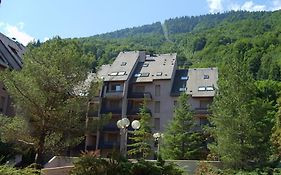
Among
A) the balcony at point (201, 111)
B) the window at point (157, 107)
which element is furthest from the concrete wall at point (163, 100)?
the balcony at point (201, 111)

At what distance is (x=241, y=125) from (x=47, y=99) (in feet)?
40.1

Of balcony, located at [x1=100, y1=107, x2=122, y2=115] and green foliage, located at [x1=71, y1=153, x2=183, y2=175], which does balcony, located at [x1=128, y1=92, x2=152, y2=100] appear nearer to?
balcony, located at [x1=100, y1=107, x2=122, y2=115]

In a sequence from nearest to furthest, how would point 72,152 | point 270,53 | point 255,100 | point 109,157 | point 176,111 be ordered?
point 109,157, point 255,100, point 176,111, point 72,152, point 270,53

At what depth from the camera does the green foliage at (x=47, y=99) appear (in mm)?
23625

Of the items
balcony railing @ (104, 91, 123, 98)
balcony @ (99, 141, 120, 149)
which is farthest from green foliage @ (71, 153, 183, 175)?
balcony railing @ (104, 91, 123, 98)

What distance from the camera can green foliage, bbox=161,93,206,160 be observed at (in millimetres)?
33750

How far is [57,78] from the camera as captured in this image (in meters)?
23.7

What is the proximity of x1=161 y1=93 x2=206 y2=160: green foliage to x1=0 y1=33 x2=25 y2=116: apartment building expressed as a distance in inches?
583

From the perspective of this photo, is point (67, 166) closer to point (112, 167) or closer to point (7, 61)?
point (112, 167)

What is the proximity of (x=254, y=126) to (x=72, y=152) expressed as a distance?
1028 inches

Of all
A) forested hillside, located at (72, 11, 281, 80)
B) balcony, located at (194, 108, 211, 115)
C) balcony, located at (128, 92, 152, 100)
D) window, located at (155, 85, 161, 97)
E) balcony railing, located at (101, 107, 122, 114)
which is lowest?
balcony, located at (194, 108, 211, 115)

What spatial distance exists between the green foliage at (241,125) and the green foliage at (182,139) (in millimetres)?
5488

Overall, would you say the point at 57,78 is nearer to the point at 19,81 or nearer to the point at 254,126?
the point at 19,81

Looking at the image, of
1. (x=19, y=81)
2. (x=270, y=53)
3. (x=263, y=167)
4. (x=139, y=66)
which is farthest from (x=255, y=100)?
(x=270, y=53)
